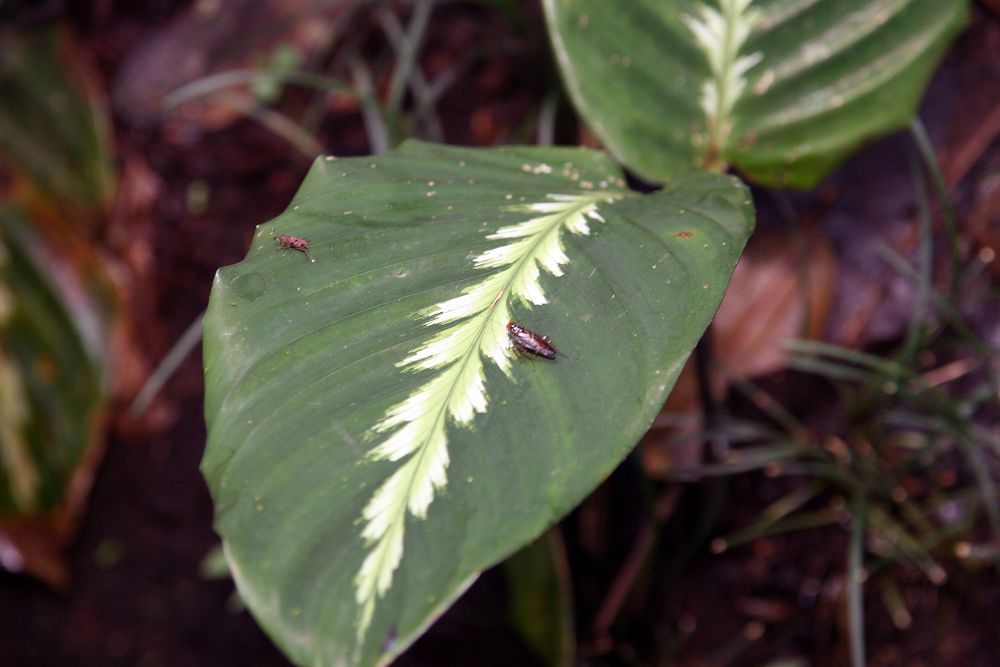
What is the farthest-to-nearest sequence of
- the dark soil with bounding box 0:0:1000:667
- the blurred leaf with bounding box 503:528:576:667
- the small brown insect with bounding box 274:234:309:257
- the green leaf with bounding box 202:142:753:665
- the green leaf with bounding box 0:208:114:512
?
the green leaf with bounding box 0:208:114:512 < the dark soil with bounding box 0:0:1000:667 < the blurred leaf with bounding box 503:528:576:667 < the small brown insect with bounding box 274:234:309:257 < the green leaf with bounding box 202:142:753:665

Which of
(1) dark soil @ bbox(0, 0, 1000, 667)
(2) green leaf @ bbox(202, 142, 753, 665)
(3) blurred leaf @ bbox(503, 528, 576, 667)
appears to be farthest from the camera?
(1) dark soil @ bbox(0, 0, 1000, 667)

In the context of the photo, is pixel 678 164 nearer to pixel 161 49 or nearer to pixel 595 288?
pixel 595 288

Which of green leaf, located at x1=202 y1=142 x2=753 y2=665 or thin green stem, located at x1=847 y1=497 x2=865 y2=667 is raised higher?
green leaf, located at x1=202 y1=142 x2=753 y2=665

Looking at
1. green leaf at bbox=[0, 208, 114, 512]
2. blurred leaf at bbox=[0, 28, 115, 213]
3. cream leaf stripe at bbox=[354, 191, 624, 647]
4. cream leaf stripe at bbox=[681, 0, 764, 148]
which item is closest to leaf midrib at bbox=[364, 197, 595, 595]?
cream leaf stripe at bbox=[354, 191, 624, 647]

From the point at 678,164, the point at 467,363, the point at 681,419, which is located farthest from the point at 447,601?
the point at 681,419

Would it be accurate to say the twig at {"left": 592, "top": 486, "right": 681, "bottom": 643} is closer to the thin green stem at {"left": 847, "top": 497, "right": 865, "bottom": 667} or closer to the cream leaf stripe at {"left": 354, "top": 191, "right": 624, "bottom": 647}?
the thin green stem at {"left": 847, "top": 497, "right": 865, "bottom": 667}

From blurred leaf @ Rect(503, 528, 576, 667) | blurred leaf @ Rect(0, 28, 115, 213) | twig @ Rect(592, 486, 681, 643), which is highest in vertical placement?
blurred leaf @ Rect(0, 28, 115, 213)
